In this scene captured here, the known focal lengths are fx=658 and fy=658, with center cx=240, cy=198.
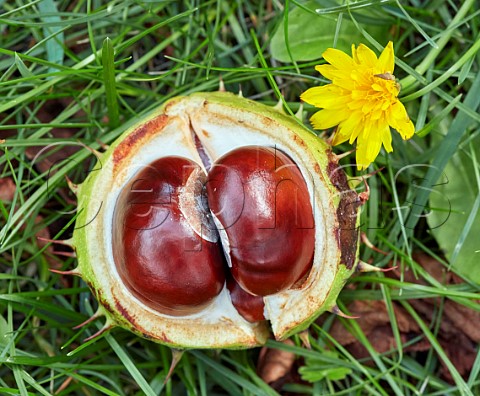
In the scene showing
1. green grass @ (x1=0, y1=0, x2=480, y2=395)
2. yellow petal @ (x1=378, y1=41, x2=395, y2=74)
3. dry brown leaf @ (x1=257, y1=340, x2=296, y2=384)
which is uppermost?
yellow petal @ (x1=378, y1=41, x2=395, y2=74)

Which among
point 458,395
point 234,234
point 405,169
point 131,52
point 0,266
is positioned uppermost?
point 131,52

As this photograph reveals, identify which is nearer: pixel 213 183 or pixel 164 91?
pixel 213 183

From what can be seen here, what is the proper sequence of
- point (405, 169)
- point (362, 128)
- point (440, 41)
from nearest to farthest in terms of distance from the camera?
1. point (362, 128)
2. point (440, 41)
3. point (405, 169)

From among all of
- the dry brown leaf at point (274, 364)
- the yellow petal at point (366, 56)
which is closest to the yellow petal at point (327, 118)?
the yellow petal at point (366, 56)

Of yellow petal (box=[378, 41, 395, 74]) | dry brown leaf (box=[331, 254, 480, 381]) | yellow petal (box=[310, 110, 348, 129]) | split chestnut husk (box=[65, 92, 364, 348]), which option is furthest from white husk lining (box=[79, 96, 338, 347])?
dry brown leaf (box=[331, 254, 480, 381])

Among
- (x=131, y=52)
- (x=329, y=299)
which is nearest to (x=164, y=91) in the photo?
(x=131, y=52)

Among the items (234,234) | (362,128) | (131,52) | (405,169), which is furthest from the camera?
(131,52)

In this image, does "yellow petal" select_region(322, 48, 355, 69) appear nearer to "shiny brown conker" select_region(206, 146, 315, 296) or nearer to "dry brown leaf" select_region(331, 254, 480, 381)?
"shiny brown conker" select_region(206, 146, 315, 296)

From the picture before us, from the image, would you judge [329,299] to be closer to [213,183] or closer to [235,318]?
[235,318]
